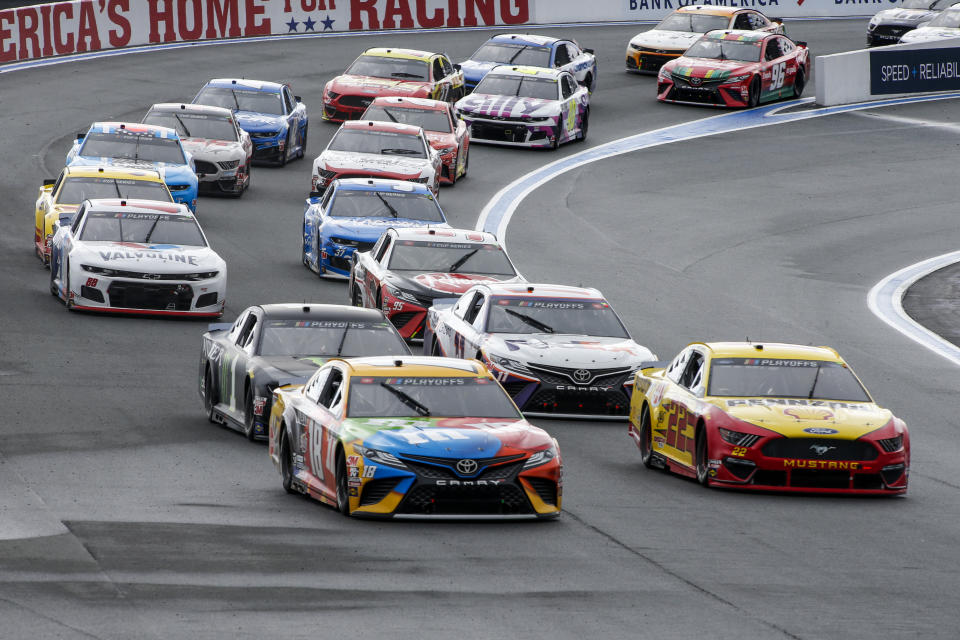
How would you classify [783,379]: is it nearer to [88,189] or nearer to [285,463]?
[285,463]

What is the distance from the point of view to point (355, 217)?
2744 cm

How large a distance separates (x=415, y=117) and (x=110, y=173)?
361 inches

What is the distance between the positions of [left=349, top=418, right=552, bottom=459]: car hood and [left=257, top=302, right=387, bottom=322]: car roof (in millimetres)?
4570

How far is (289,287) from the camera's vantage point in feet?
85.7

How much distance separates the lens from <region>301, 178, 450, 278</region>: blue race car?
2698 centimetres

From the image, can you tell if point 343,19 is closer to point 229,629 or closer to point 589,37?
point 589,37

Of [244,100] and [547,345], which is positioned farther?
[244,100]

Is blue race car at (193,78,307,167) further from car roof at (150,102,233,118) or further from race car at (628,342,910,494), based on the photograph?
race car at (628,342,910,494)

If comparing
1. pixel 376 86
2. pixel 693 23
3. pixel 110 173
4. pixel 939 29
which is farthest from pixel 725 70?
pixel 110 173

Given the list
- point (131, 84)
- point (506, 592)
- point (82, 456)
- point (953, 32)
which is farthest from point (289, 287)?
point (953, 32)

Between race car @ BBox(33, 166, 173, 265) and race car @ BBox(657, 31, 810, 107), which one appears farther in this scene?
race car @ BBox(657, 31, 810, 107)

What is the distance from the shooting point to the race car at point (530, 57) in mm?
43406

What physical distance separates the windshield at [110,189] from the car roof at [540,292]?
25.7ft

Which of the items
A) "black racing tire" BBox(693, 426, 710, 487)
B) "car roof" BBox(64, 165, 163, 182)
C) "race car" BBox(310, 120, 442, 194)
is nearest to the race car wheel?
"race car" BBox(310, 120, 442, 194)
